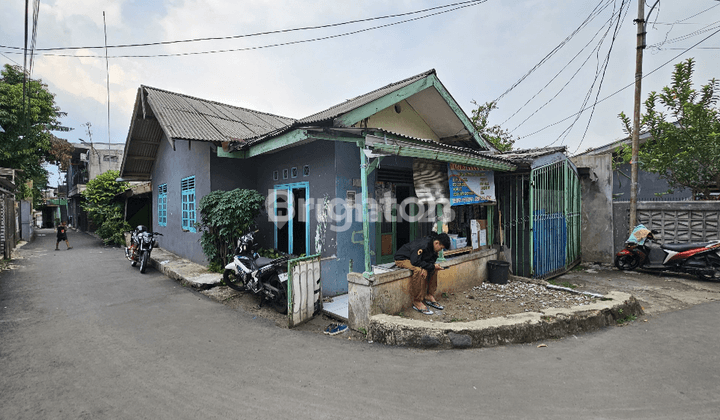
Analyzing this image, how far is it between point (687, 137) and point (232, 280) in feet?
38.4

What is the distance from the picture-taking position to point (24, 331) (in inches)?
181

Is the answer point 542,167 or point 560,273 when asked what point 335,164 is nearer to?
point 542,167

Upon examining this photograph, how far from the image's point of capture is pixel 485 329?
407 centimetres

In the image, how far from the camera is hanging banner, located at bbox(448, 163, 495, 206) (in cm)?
606

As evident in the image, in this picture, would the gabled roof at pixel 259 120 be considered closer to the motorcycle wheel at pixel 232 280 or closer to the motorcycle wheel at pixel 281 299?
the motorcycle wheel at pixel 281 299

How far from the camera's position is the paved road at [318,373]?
2.78m

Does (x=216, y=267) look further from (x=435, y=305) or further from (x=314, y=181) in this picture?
(x=435, y=305)

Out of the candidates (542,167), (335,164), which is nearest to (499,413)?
(335,164)

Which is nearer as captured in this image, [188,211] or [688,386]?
[688,386]

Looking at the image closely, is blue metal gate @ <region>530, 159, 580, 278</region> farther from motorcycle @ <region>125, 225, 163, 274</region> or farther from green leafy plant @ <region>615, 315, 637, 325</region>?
motorcycle @ <region>125, 225, 163, 274</region>

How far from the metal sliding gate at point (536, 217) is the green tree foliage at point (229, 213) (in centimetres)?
546

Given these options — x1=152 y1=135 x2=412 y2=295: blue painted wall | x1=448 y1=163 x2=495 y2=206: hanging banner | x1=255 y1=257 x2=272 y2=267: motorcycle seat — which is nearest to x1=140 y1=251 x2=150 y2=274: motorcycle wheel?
x1=152 y1=135 x2=412 y2=295: blue painted wall

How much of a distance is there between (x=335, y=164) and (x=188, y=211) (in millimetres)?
5751

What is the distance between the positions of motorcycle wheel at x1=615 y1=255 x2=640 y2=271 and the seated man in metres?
6.46
